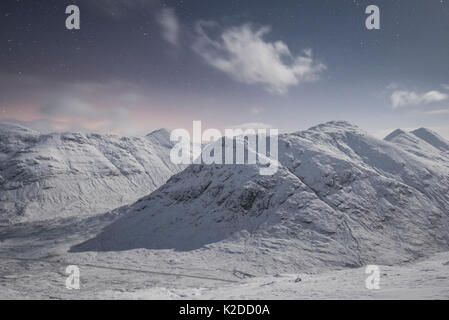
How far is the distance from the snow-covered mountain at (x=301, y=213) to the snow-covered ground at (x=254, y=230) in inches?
14.3

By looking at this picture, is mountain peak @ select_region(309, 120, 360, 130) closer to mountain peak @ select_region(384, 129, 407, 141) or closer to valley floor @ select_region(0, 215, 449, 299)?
mountain peak @ select_region(384, 129, 407, 141)

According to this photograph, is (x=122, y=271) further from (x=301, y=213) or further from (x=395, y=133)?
(x=395, y=133)

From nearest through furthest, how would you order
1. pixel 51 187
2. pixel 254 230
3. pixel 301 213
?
pixel 254 230 → pixel 301 213 → pixel 51 187

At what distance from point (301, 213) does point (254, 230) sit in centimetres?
1627

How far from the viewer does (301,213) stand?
82.8m

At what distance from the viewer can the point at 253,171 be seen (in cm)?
9544

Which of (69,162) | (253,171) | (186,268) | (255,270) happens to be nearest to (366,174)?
(253,171)

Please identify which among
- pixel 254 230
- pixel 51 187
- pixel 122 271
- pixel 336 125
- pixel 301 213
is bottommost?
pixel 122 271

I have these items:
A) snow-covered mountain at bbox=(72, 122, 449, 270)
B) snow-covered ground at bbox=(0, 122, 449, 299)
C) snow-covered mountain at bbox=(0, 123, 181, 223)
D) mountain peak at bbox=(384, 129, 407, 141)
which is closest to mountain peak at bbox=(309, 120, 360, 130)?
snow-covered ground at bbox=(0, 122, 449, 299)

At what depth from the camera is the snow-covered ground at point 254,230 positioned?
2306 inches

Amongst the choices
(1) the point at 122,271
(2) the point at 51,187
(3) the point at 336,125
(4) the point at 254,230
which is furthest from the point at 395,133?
(2) the point at 51,187

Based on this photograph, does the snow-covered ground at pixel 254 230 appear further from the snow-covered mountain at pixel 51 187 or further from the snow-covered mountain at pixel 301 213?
the snow-covered mountain at pixel 51 187

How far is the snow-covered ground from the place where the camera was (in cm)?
5856
